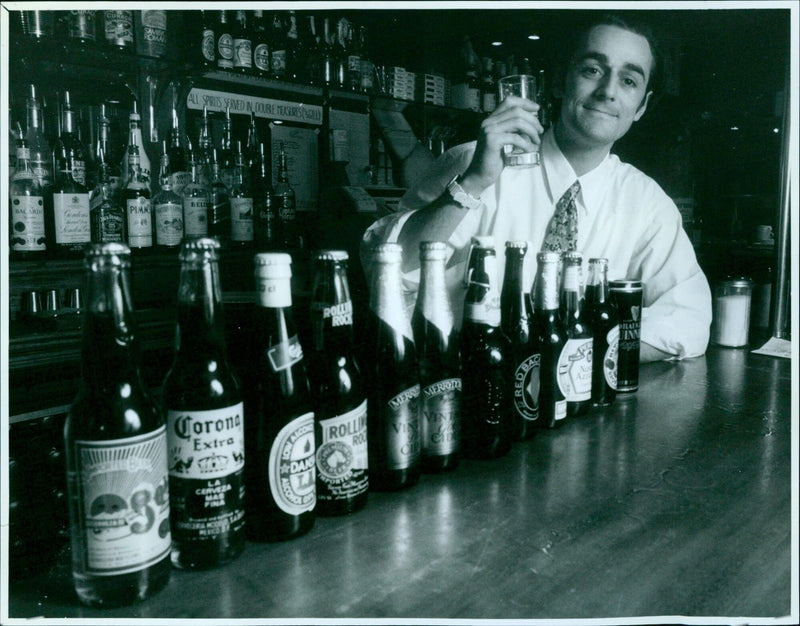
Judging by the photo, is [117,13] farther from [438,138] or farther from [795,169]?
[795,169]

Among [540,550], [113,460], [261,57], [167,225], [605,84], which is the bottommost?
[540,550]

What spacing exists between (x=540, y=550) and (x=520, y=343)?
0.95 ft

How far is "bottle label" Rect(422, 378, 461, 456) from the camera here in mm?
652

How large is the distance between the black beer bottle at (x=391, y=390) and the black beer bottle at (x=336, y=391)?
0.11 ft

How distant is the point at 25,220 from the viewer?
154cm

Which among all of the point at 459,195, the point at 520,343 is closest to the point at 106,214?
the point at 459,195

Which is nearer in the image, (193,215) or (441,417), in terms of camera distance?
(441,417)

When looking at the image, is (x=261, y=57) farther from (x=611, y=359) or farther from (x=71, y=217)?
(x=611, y=359)

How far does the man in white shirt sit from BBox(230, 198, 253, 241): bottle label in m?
0.64

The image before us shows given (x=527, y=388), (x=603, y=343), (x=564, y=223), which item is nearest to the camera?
(x=527, y=388)

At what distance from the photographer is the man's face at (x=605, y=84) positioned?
147cm

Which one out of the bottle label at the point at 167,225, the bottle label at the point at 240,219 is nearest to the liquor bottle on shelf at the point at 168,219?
the bottle label at the point at 167,225

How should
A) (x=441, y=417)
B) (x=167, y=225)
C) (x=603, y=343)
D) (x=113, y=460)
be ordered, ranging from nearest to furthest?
(x=113, y=460)
(x=441, y=417)
(x=603, y=343)
(x=167, y=225)

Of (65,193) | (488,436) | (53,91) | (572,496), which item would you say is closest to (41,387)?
(65,193)
